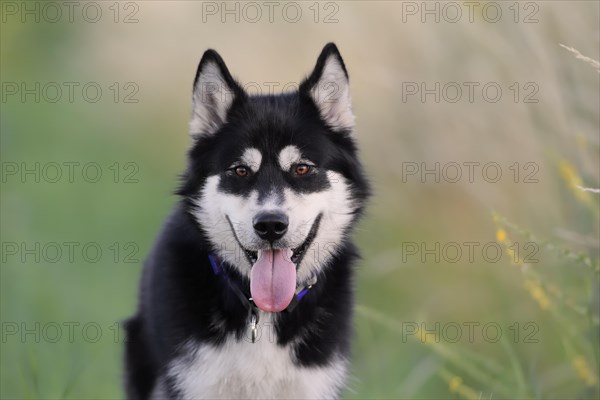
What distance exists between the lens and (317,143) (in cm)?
440

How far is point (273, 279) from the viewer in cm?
418

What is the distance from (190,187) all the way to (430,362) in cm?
216

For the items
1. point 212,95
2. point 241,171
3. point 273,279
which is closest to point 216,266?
point 273,279

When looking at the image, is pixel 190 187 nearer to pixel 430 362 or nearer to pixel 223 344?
pixel 223 344

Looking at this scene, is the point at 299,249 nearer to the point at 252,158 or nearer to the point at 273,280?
the point at 273,280

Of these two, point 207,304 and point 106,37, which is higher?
point 106,37

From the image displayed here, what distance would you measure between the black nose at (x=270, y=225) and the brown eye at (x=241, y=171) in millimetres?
313

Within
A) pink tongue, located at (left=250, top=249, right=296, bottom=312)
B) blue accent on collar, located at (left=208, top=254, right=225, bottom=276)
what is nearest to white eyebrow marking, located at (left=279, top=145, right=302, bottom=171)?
pink tongue, located at (left=250, top=249, right=296, bottom=312)

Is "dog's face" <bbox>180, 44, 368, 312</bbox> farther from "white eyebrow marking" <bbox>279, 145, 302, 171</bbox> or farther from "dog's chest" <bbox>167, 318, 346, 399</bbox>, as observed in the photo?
"dog's chest" <bbox>167, 318, 346, 399</bbox>

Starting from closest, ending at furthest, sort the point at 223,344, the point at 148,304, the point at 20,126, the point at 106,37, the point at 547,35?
the point at 223,344 → the point at 148,304 → the point at 547,35 → the point at 20,126 → the point at 106,37

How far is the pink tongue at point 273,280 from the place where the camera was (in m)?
4.15

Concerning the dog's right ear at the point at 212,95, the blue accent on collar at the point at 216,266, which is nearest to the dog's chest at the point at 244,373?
the blue accent on collar at the point at 216,266

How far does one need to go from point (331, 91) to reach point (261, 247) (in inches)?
34.1

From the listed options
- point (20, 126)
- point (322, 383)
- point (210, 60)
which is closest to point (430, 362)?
point (322, 383)
